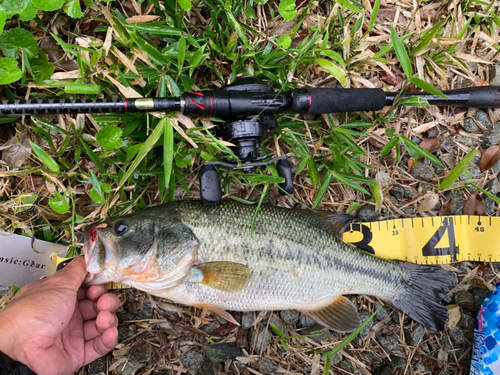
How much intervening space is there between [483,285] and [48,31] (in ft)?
15.5

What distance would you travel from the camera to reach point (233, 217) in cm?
270

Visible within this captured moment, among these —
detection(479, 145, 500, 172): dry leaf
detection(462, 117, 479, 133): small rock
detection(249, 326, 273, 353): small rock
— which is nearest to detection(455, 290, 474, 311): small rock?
detection(479, 145, 500, 172): dry leaf

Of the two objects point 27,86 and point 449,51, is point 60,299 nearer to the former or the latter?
point 27,86

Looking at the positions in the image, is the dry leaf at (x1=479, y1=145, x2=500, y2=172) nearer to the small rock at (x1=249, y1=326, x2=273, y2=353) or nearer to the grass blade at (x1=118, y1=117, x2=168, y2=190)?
the small rock at (x1=249, y1=326, x2=273, y2=353)

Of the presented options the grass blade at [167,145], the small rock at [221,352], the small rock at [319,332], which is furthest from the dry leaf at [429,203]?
the grass blade at [167,145]

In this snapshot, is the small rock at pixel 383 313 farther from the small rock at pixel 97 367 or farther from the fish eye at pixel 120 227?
the small rock at pixel 97 367

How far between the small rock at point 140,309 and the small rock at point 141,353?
0.92 feet

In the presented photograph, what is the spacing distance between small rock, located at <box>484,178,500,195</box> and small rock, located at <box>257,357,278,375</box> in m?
2.75

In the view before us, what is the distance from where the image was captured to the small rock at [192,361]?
3117 millimetres

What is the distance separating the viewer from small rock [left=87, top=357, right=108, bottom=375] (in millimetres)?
3059

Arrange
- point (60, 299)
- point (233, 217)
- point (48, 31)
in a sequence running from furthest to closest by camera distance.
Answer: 1. point (48, 31)
2. point (233, 217)
3. point (60, 299)

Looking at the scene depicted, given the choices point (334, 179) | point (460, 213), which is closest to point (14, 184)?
point (334, 179)

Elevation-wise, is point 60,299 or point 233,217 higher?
point 233,217

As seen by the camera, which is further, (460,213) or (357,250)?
(460,213)
